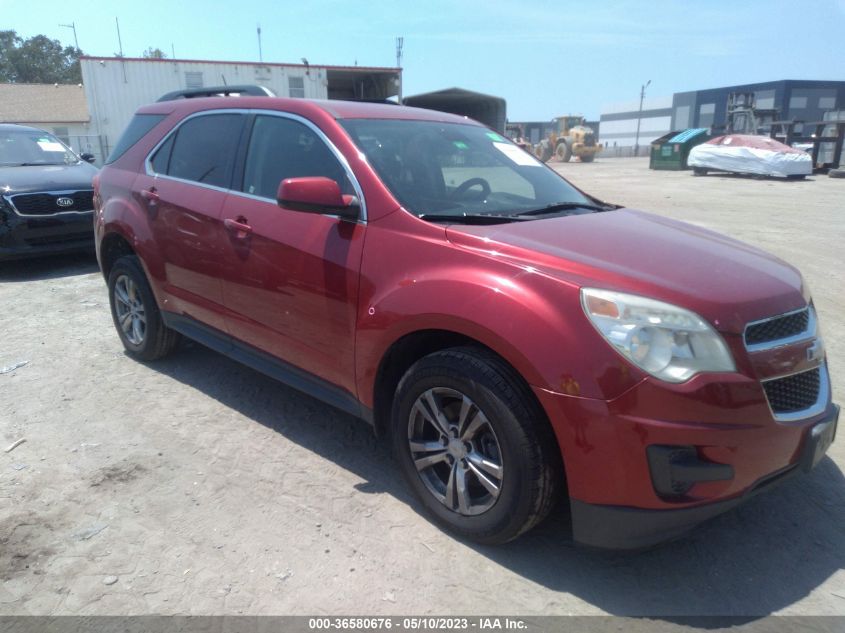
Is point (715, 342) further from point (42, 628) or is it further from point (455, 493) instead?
point (42, 628)

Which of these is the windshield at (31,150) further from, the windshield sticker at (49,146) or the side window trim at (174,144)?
the side window trim at (174,144)

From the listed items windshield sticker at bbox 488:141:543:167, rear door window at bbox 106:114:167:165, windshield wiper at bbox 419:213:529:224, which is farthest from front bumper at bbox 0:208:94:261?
windshield wiper at bbox 419:213:529:224

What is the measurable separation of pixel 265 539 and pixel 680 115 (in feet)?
281

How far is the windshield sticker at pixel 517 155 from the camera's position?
3.94 meters

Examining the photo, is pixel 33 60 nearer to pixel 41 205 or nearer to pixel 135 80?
pixel 135 80

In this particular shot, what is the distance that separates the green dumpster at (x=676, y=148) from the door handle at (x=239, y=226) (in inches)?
1217

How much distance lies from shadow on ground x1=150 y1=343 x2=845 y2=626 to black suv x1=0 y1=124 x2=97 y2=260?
19.8 feet

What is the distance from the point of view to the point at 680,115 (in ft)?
257

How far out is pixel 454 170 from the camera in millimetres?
3574

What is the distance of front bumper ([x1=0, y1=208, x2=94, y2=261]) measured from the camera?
7414 millimetres

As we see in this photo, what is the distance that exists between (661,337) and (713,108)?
78222mm

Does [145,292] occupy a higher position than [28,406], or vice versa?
[145,292]

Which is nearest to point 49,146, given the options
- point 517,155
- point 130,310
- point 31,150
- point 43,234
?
point 31,150

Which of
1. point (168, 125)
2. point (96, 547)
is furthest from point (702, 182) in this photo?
point (96, 547)
